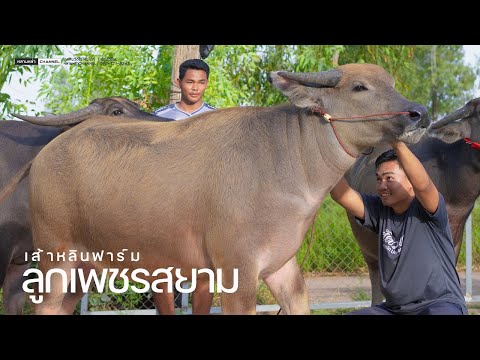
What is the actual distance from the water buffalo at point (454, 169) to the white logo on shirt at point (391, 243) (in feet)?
5.88

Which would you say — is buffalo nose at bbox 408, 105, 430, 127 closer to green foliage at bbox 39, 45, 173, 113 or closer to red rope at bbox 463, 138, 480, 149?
red rope at bbox 463, 138, 480, 149

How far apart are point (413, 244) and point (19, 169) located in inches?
143

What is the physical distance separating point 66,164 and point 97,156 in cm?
24

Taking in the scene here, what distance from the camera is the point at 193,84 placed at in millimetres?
6887

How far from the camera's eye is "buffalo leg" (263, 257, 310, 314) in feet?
18.0

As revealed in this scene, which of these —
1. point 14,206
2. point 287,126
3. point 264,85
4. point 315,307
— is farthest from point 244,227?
point 264,85

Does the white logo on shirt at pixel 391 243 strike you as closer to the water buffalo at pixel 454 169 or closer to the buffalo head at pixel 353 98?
the buffalo head at pixel 353 98

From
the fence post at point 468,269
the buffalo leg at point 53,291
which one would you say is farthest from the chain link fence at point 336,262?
the buffalo leg at point 53,291

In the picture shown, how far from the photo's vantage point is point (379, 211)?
212 inches

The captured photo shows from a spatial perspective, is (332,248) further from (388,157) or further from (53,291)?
(388,157)

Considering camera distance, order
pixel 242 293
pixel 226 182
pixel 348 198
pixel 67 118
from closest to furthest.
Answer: pixel 242 293 → pixel 226 182 → pixel 348 198 → pixel 67 118

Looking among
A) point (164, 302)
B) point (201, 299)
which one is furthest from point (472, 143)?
point (164, 302)

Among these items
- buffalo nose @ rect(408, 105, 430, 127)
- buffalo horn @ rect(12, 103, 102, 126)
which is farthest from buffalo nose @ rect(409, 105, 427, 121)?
buffalo horn @ rect(12, 103, 102, 126)

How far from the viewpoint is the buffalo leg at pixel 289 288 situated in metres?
5.48
